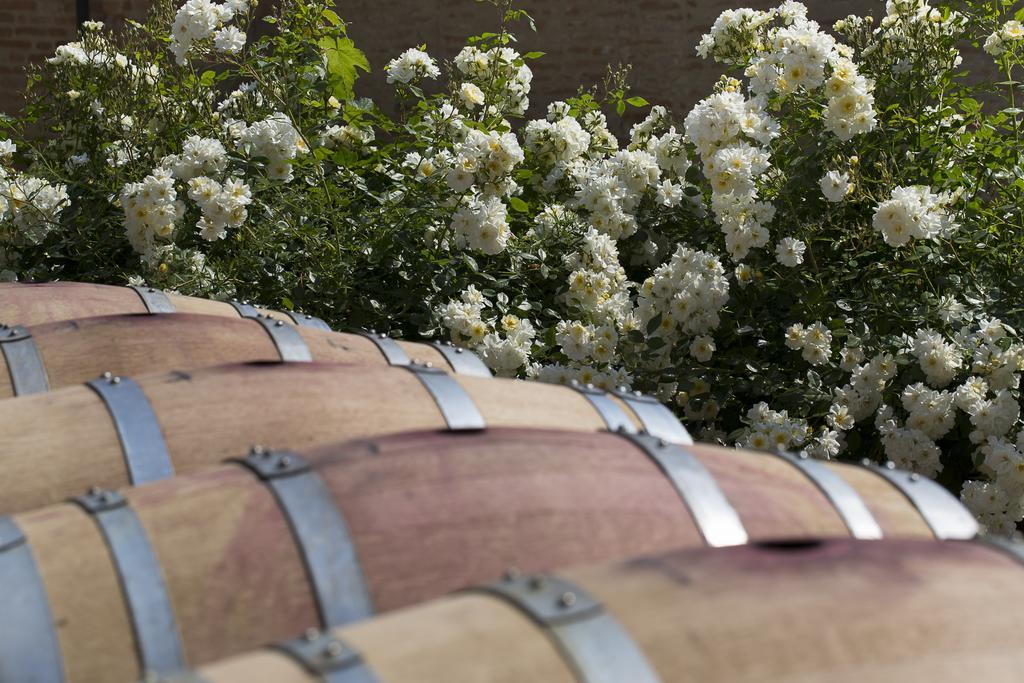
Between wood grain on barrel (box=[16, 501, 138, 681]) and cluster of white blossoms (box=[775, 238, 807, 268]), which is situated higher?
cluster of white blossoms (box=[775, 238, 807, 268])

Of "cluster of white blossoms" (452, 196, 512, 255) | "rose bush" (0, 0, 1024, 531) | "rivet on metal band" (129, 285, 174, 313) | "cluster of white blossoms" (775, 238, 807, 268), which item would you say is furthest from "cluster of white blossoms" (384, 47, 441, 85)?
"rivet on metal band" (129, 285, 174, 313)

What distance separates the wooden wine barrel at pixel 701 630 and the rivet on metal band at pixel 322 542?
200mm

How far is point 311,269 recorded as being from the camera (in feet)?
14.2

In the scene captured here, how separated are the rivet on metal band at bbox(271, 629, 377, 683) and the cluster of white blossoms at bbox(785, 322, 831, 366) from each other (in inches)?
102

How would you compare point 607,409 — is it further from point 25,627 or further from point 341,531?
point 25,627

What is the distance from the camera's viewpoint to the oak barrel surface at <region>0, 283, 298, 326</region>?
3178 mm

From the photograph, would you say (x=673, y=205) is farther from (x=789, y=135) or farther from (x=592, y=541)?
(x=592, y=541)

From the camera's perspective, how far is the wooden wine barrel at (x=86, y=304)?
3.19 meters

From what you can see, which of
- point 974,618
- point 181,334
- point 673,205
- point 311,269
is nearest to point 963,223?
point 673,205

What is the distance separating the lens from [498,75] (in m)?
4.96

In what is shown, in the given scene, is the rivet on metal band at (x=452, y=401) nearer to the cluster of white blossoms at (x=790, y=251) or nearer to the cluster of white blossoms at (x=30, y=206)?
the cluster of white blossoms at (x=790, y=251)

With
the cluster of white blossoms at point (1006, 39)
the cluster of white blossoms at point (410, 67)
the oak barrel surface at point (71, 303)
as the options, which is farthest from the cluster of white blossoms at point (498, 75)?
the oak barrel surface at point (71, 303)

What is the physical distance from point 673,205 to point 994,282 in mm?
1062

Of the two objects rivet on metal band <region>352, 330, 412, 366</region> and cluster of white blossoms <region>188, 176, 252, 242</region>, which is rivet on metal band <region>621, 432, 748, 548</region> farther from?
cluster of white blossoms <region>188, 176, 252, 242</region>
